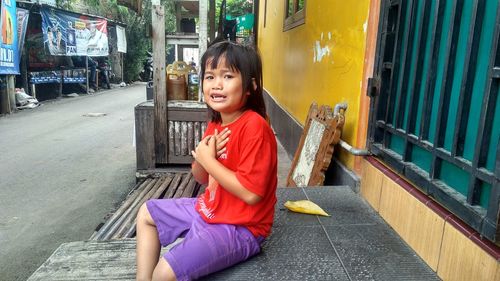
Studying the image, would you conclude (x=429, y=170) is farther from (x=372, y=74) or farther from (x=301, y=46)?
(x=301, y=46)

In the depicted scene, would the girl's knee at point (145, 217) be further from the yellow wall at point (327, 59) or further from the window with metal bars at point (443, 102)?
the yellow wall at point (327, 59)

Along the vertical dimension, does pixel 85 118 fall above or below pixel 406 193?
below

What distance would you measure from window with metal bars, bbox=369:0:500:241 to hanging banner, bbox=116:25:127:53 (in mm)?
18843

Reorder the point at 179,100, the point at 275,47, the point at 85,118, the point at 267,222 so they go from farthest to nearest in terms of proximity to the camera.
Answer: the point at 85,118
the point at 275,47
the point at 179,100
the point at 267,222

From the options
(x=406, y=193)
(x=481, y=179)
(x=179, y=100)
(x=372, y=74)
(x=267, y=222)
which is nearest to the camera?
(x=481, y=179)

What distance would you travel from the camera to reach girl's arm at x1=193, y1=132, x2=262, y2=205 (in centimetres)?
167

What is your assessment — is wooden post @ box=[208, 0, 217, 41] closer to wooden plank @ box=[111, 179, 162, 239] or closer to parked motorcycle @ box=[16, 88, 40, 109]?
wooden plank @ box=[111, 179, 162, 239]

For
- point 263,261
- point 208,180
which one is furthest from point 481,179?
point 208,180

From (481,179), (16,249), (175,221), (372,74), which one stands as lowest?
(16,249)

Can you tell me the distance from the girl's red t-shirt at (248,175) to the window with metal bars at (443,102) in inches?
32.6

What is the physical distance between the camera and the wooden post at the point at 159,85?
4621 millimetres

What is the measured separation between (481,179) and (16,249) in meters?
3.78

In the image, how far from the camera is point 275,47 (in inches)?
323

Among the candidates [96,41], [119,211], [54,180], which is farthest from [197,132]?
[96,41]
